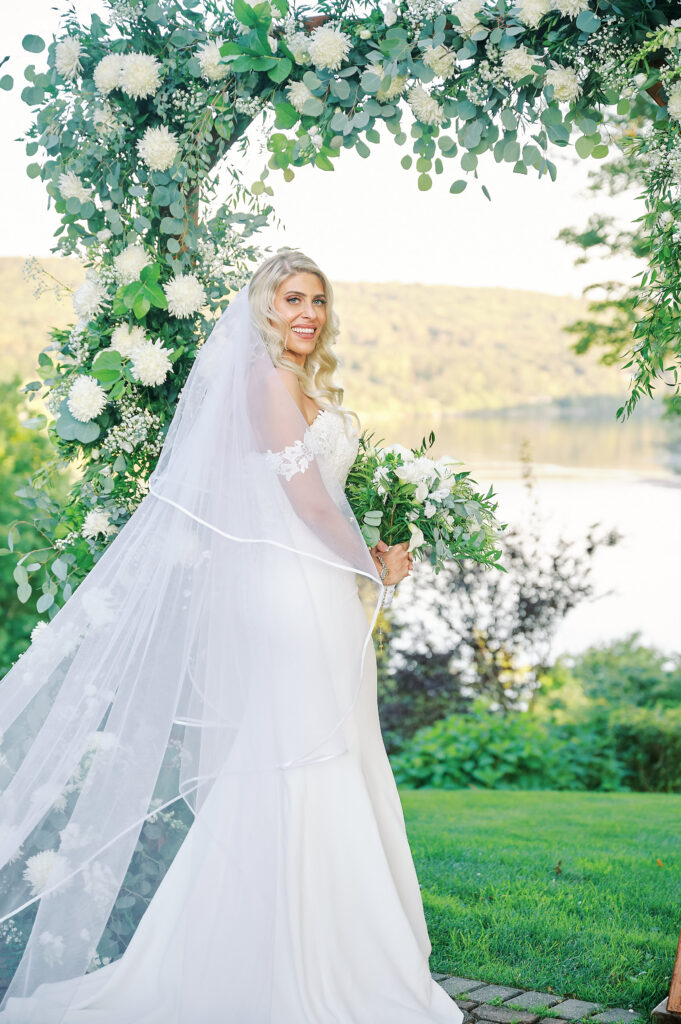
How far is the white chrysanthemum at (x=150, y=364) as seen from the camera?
11.4 ft

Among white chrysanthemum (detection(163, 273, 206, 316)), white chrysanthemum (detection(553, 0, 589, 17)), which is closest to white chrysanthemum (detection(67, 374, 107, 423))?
→ white chrysanthemum (detection(163, 273, 206, 316))

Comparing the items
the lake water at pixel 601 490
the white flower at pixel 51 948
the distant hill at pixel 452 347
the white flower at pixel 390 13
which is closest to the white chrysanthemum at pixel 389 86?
the white flower at pixel 390 13

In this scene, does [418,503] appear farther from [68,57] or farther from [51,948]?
[68,57]

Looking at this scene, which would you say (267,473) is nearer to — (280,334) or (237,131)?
(280,334)

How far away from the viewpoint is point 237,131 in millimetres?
3611

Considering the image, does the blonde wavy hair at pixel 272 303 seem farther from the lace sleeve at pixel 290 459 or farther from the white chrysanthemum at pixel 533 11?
the white chrysanthemum at pixel 533 11

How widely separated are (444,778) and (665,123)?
230 inches

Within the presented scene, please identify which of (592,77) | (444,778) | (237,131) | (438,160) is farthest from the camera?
(444,778)

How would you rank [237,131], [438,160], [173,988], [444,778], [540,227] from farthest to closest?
[540,227] → [444,778] → [237,131] → [438,160] → [173,988]

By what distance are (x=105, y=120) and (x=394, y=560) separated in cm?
186

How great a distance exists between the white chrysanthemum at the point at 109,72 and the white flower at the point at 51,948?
2.76 meters

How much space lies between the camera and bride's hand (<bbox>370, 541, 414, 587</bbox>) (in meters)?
3.41

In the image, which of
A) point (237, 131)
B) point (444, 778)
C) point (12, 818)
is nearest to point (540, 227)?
point (444, 778)

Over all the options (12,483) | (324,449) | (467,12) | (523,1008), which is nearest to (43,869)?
(324,449)
